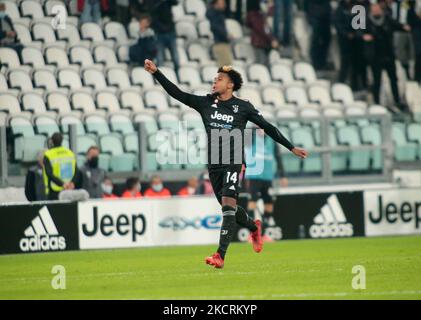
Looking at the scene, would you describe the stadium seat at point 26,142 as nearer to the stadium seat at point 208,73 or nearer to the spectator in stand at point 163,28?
the spectator in stand at point 163,28

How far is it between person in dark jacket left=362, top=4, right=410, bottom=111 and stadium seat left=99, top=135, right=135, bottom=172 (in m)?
7.44

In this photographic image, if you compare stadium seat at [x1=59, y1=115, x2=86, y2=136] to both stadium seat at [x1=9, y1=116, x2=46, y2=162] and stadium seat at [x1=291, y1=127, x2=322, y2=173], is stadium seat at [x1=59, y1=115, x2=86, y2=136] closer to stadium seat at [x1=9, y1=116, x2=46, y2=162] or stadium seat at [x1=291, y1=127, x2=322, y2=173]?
stadium seat at [x1=9, y1=116, x2=46, y2=162]

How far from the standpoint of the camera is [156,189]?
20.8 metres

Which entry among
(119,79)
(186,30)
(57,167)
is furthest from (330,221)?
→ (186,30)

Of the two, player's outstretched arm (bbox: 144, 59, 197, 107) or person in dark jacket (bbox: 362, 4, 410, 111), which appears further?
person in dark jacket (bbox: 362, 4, 410, 111)

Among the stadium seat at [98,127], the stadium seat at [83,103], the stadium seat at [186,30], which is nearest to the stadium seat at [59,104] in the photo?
the stadium seat at [83,103]

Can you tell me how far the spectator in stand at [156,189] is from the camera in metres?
20.7

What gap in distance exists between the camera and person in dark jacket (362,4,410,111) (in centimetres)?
2559

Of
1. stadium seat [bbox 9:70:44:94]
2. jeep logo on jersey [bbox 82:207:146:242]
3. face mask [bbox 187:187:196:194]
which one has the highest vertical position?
stadium seat [bbox 9:70:44:94]

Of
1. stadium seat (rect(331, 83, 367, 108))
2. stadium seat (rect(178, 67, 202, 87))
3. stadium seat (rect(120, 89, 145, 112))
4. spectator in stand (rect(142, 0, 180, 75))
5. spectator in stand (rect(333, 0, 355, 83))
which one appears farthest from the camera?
stadium seat (rect(331, 83, 367, 108))

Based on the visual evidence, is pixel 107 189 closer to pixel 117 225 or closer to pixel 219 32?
pixel 117 225

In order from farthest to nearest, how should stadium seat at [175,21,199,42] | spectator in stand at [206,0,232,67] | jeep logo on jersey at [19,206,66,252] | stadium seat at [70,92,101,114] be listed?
stadium seat at [175,21,199,42] < spectator in stand at [206,0,232,67] < stadium seat at [70,92,101,114] < jeep logo on jersey at [19,206,66,252]

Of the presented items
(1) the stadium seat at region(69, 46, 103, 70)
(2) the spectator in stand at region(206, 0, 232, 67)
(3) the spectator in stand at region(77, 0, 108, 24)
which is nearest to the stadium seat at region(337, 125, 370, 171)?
(2) the spectator in stand at region(206, 0, 232, 67)

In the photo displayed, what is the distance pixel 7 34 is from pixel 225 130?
34.1 feet
